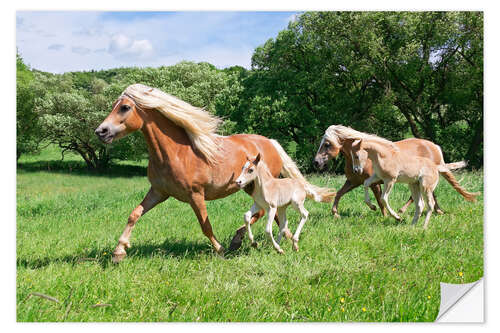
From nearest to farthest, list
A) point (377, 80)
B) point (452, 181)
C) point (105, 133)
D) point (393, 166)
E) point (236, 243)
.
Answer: point (105, 133) → point (236, 243) → point (393, 166) → point (452, 181) → point (377, 80)

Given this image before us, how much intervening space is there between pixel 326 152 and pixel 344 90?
15.2ft

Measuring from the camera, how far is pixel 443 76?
23.7 ft

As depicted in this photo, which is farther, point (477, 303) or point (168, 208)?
point (168, 208)

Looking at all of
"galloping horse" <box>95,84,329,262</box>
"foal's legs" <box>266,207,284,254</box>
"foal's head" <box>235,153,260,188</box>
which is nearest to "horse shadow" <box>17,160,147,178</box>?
"galloping horse" <box>95,84,329,262</box>

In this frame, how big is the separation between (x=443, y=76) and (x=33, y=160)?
7.69 m

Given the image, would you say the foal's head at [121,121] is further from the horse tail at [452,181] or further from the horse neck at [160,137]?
the horse tail at [452,181]

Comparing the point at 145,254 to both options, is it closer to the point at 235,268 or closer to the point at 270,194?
the point at 235,268

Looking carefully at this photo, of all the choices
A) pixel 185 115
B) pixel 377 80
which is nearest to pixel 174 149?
pixel 185 115

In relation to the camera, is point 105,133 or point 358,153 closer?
point 105,133

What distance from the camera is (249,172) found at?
365 centimetres

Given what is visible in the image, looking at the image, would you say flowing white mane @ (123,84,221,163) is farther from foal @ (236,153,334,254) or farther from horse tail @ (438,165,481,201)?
horse tail @ (438,165,481,201)

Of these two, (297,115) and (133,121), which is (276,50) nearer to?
(297,115)

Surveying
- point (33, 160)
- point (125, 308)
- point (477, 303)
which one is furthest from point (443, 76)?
point (33, 160)

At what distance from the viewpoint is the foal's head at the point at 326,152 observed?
5.22 metres
